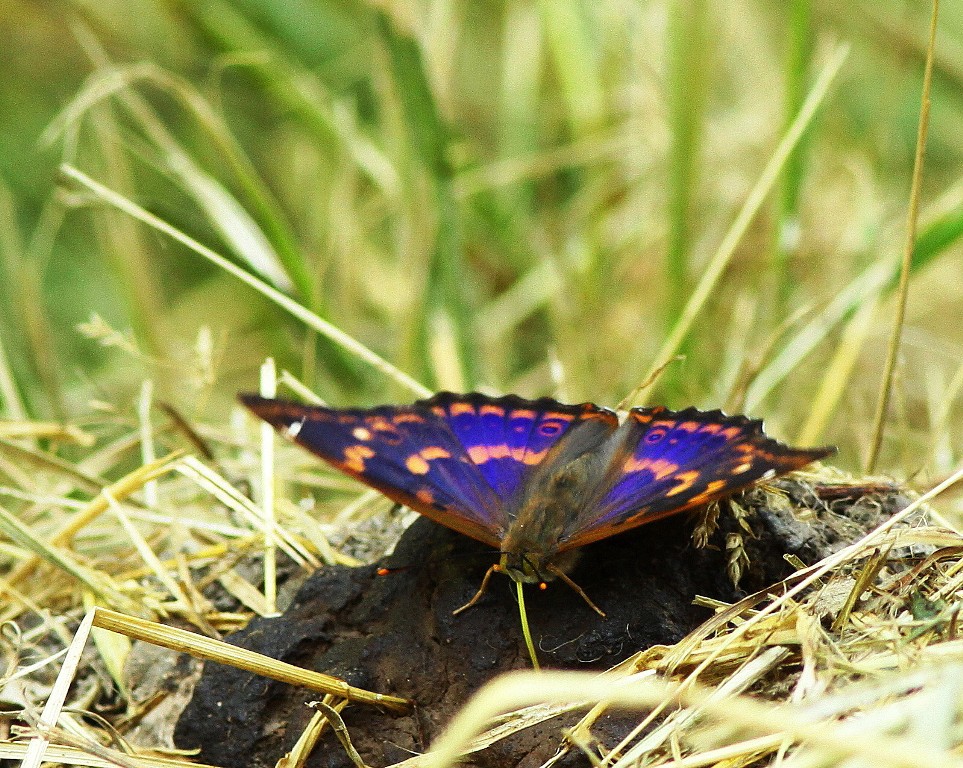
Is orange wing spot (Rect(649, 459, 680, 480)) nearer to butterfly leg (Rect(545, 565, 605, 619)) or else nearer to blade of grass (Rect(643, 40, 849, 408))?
butterfly leg (Rect(545, 565, 605, 619))

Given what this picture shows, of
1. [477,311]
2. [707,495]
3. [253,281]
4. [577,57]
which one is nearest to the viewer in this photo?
[707,495]

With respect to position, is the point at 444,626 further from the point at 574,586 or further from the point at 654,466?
the point at 654,466

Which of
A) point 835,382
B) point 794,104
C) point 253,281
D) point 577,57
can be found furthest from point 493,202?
point 253,281

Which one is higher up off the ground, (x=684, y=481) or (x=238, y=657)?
(x=684, y=481)

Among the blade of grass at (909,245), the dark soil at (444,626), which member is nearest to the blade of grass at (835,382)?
the blade of grass at (909,245)

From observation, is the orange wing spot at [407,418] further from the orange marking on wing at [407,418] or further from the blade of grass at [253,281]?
the blade of grass at [253,281]

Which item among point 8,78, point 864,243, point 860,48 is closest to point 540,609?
point 864,243
